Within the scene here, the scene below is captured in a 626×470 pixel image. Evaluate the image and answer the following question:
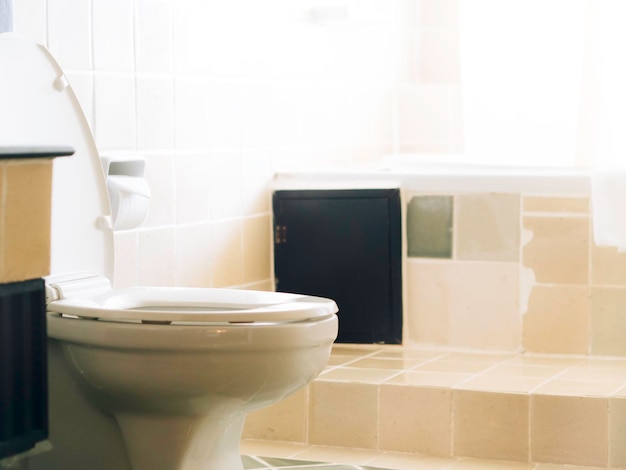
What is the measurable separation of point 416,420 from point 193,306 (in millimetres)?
793

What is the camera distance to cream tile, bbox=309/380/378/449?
2699 millimetres

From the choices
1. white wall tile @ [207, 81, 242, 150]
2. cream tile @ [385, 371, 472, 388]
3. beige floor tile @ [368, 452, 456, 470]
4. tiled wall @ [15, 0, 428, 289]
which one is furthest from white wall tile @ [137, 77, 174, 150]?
beige floor tile @ [368, 452, 456, 470]

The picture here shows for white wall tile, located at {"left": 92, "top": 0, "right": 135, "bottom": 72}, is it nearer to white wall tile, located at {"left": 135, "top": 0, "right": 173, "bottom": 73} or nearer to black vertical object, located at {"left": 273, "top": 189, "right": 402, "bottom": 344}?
white wall tile, located at {"left": 135, "top": 0, "right": 173, "bottom": 73}

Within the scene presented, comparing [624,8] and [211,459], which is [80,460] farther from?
[624,8]

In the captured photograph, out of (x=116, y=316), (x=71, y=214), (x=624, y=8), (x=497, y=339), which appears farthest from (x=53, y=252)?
(x=624, y=8)

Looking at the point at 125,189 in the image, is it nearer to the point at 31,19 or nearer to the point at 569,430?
the point at 31,19

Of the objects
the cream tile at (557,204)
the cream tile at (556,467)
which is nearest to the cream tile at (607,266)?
the cream tile at (557,204)

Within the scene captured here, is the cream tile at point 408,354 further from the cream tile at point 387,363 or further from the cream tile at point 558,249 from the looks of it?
the cream tile at point 558,249

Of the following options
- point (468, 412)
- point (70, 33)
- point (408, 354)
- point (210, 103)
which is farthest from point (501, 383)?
point (70, 33)

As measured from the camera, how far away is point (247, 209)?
317 cm

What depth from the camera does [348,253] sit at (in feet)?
10.5

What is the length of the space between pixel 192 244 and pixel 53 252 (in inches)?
33.2

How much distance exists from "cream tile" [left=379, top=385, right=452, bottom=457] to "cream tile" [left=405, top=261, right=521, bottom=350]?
1.58 feet

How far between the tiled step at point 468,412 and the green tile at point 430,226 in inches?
14.9
